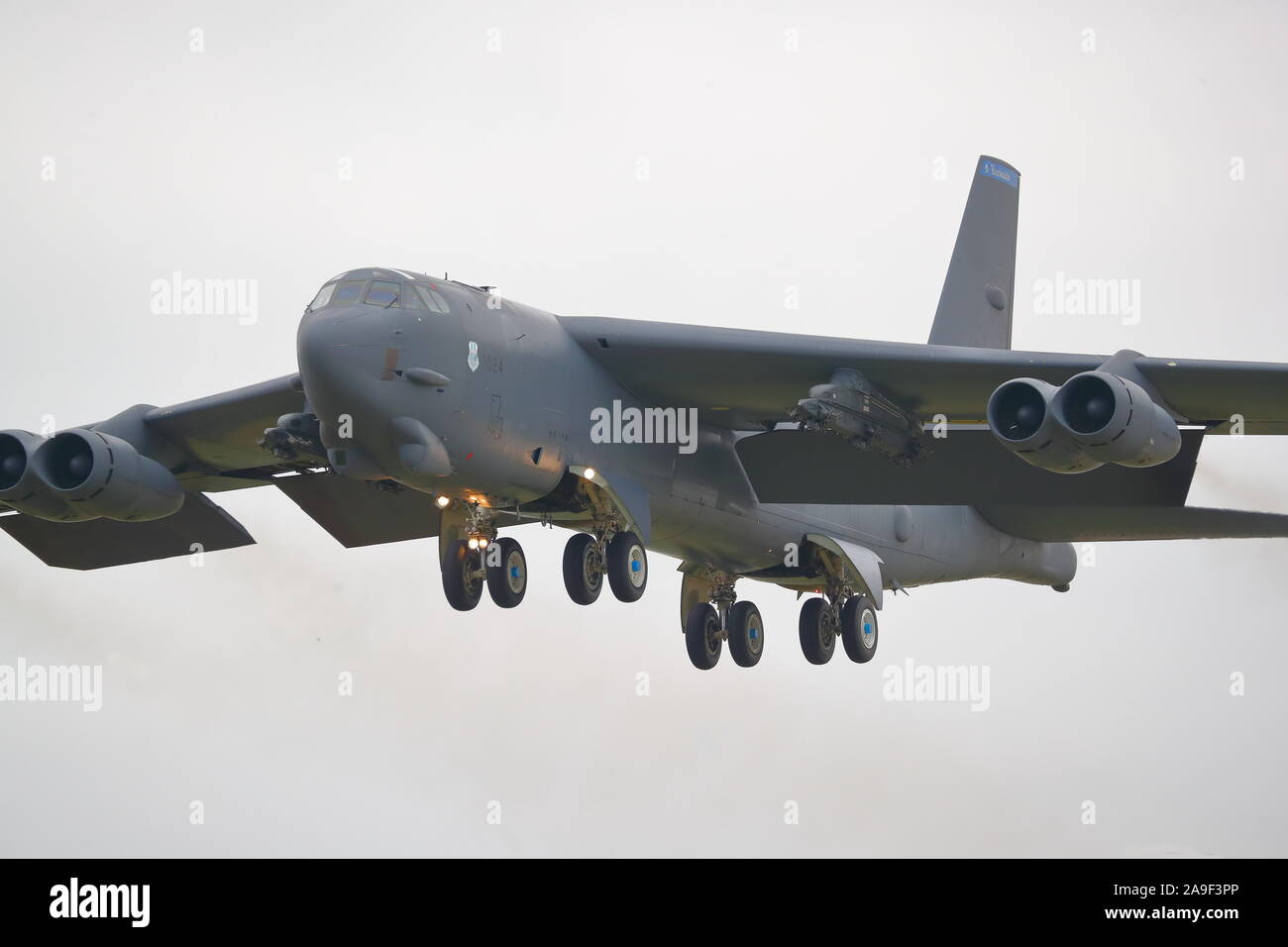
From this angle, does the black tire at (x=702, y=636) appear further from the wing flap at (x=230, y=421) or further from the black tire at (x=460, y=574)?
the wing flap at (x=230, y=421)

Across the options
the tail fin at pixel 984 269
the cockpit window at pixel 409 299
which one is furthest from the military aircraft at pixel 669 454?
the tail fin at pixel 984 269

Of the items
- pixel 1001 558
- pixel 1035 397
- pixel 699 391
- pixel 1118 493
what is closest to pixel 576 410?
pixel 699 391

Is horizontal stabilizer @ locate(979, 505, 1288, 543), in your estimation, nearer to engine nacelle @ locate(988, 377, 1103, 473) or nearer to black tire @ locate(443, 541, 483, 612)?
engine nacelle @ locate(988, 377, 1103, 473)

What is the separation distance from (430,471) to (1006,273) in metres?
13.0

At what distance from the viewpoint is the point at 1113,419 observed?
1786 centimetres

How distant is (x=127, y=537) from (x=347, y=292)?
30.9 ft

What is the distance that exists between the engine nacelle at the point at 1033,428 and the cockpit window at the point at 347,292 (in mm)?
6291

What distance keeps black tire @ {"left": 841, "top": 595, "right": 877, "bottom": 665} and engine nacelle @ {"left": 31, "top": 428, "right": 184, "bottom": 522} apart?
8.78m

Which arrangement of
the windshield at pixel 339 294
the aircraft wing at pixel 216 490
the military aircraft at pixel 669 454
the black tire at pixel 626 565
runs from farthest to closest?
the aircraft wing at pixel 216 490 < the black tire at pixel 626 565 < the windshield at pixel 339 294 < the military aircraft at pixel 669 454

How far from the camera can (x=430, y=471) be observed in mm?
18422

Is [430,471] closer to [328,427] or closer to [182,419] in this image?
[328,427]

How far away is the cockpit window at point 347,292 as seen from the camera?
727 inches

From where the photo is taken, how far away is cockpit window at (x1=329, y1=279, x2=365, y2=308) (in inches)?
727


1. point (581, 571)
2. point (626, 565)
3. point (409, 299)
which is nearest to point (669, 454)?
point (626, 565)
